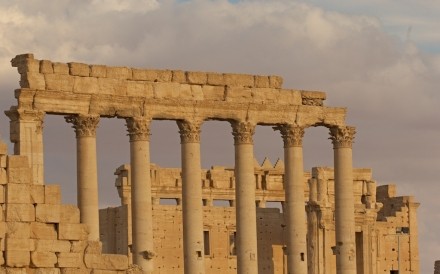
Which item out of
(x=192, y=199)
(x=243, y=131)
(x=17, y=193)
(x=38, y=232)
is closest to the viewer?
(x=17, y=193)

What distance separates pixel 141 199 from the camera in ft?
253

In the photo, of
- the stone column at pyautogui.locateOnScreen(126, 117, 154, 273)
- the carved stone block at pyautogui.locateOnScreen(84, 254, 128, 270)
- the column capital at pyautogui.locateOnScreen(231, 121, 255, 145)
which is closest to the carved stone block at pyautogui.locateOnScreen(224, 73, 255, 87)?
the column capital at pyautogui.locateOnScreen(231, 121, 255, 145)

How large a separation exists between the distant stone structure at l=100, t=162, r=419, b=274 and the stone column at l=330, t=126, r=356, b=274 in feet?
25.8

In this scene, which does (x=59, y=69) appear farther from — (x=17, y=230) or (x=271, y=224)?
(x=17, y=230)

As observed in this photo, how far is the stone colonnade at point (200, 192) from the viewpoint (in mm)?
75812

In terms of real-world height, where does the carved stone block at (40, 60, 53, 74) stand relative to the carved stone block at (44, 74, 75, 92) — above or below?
above

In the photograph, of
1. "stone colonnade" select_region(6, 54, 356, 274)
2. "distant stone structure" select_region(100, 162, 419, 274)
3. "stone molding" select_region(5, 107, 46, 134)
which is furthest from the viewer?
"distant stone structure" select_region(100, 162, 419, 274)

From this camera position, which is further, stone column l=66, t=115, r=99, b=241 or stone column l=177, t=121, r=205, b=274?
stone column l=177, t=121, r=205, b=274

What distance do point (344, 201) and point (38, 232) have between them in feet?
151

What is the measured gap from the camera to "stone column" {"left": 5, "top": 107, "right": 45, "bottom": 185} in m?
72.9

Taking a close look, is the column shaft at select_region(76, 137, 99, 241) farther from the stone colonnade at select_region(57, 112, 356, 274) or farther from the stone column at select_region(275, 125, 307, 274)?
the stone column at select_region(275, 125, 307, 274)

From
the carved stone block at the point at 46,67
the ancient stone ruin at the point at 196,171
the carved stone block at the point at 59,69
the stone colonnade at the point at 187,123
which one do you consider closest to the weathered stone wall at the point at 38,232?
the ancient stone ruin at the point at 196,171

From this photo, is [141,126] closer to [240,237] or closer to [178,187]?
[240,237]

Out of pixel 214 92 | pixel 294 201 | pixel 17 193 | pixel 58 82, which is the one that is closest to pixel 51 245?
pixel 17 193
